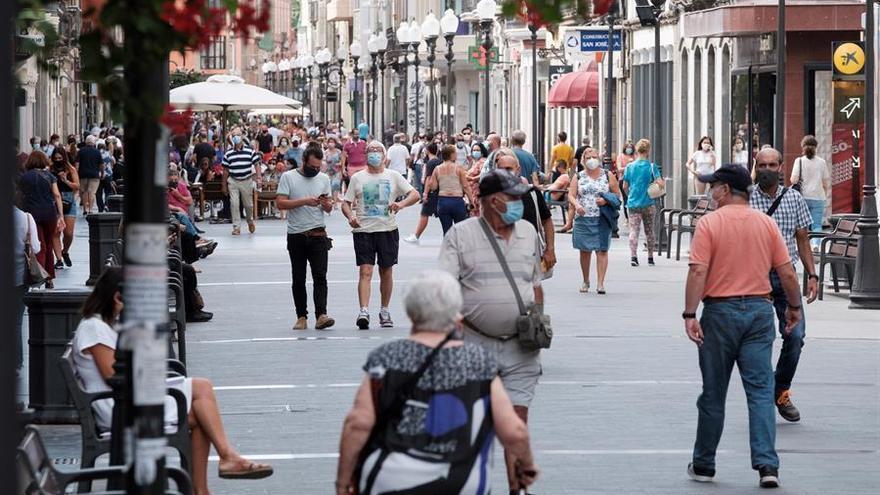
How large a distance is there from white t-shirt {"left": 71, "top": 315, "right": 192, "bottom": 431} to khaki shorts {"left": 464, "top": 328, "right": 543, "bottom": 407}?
1.42m

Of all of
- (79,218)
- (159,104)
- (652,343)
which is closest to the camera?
(159,104)

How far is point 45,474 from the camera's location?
7.59 m

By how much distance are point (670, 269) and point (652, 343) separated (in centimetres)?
918

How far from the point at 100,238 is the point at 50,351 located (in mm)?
8537

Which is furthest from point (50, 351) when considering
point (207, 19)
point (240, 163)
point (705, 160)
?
point (705, 160)

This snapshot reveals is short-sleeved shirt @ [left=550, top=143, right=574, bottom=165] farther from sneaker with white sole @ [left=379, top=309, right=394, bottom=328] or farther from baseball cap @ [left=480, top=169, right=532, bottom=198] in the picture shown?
baseball cap @ [left=480, top=169, right=532, bottom=198]

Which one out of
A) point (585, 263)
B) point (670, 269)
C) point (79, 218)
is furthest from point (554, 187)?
point (79, 218)

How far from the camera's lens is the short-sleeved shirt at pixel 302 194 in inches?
736

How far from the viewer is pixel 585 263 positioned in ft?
73.8

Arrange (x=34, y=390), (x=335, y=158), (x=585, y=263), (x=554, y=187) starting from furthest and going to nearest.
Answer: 1. (x=335, y=158)
2. (x=554, y=187)
3. (x=585, y=263)
4. (x=34, y=390)

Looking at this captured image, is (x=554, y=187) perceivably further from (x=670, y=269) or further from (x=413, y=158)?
(x=413, y=158)

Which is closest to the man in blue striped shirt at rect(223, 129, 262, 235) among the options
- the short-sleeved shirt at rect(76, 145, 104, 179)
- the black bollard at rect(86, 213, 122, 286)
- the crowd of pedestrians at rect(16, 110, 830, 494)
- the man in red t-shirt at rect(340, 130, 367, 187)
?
the short-sleeved shirt at rect(76, 145, 104, 179)

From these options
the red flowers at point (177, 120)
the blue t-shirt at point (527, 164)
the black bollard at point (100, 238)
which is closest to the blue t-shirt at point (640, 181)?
the blue t-shirt at point (527, 164)

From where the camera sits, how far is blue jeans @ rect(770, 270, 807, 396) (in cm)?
1216
